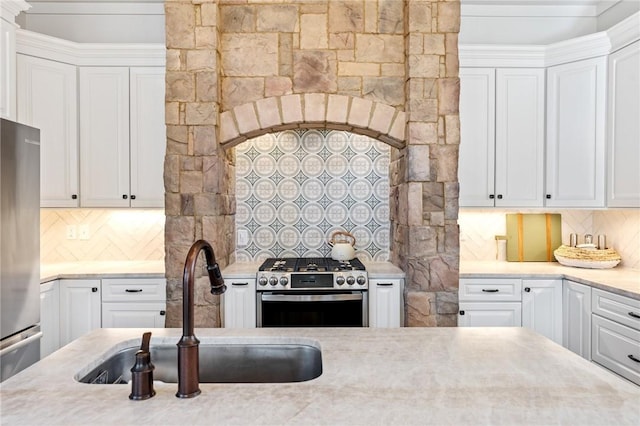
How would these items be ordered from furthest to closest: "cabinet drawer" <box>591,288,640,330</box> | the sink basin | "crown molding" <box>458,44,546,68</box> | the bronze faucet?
"crown molding" <box>458,44,546,68</box> < "cabinet drawer" <box>591,288,640,330</box> < the sink basin < the bronze faucet

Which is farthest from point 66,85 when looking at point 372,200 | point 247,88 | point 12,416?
point 12,416

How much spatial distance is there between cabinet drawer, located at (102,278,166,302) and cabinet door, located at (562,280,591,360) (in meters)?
3.04

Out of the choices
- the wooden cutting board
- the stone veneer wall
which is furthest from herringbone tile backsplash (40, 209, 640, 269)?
the stone veneer wall

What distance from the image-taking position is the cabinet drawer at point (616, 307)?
262 centimetres

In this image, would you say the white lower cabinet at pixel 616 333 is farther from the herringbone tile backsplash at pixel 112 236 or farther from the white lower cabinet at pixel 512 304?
the herringbone tile backsplash at pixel 112 236

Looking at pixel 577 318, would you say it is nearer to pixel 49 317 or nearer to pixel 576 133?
pixel 576 133

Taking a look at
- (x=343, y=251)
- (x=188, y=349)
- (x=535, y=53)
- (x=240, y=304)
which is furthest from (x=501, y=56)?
(x=188, y=349)

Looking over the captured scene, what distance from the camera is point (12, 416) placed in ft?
3.34

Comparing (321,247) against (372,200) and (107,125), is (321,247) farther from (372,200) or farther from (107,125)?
(107,125)

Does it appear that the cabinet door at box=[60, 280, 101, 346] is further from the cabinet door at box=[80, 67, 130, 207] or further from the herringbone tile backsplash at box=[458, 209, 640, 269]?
the herringbone tile backsplash at box=[458, 209, 640, 269]

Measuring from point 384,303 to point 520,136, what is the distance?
1769 millimetres

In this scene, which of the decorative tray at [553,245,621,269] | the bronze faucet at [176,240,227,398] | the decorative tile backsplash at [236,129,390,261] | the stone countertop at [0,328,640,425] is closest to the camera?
the stone countertop at [0,328,640,425]

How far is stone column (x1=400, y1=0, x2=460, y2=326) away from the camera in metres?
3.12

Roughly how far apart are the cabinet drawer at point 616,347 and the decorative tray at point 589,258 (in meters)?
0.58
